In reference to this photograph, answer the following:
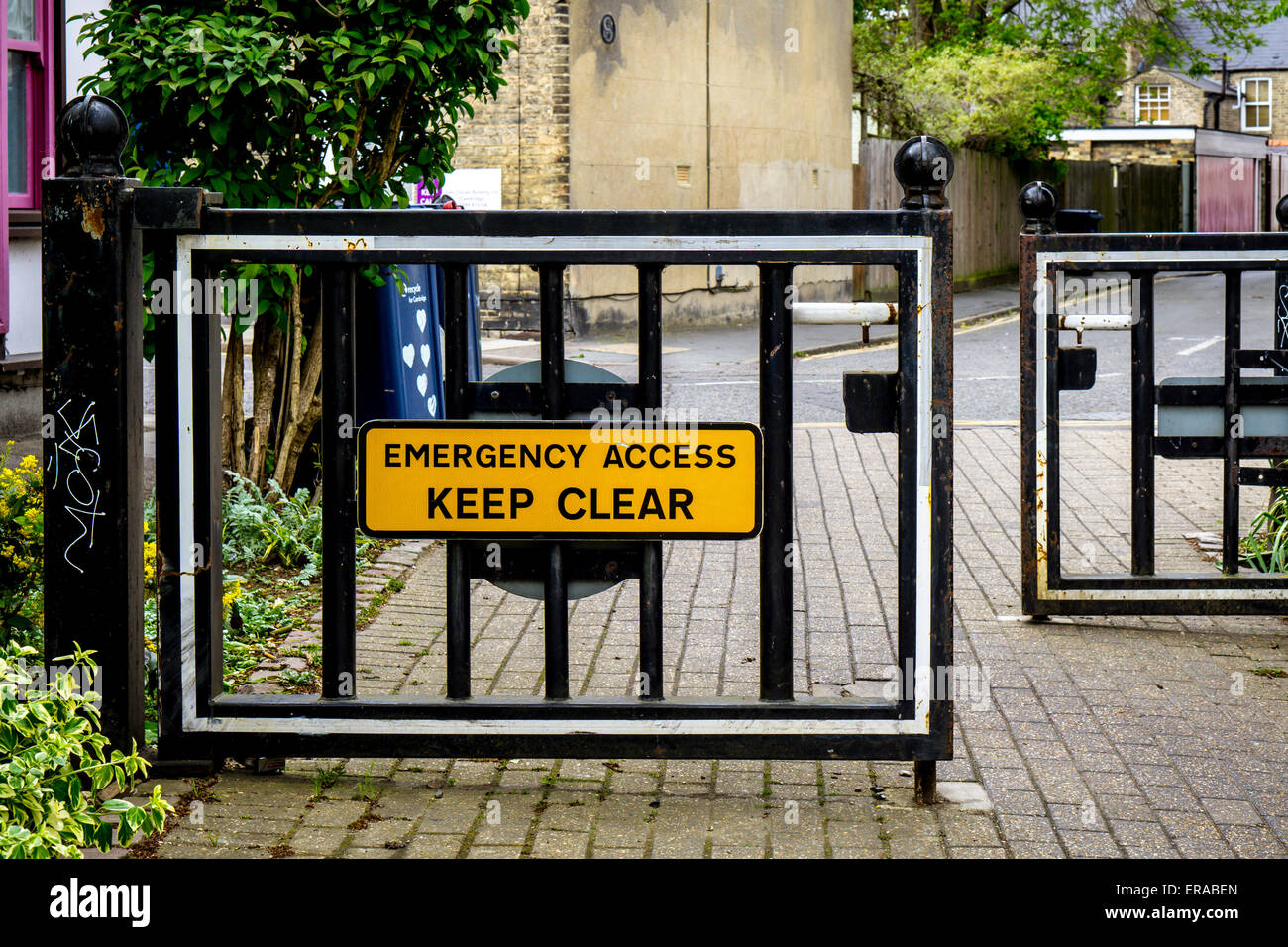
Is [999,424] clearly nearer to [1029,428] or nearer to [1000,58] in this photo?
[1029,428]

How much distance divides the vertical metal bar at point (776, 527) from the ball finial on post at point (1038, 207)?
2.09 metres

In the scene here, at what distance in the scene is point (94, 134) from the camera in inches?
148

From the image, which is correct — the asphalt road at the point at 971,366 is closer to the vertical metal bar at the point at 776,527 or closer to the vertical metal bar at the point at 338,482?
the vertical metal bar at the point at 776,527

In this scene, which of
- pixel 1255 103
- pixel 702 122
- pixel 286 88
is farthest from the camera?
pixel 1255 103

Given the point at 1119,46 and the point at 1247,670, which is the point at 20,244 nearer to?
the point at 1247,670

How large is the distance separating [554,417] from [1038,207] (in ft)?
→ 8.21

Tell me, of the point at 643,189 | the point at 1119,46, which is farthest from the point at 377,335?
the point at 1119,46

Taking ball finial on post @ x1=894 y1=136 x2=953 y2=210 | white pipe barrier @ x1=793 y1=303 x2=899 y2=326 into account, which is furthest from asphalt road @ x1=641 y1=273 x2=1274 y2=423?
ball finial on post @ x1=894 y1=136 x2=953 y2=210

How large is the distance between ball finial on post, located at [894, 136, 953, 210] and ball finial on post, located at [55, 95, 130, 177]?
1892 millimetres

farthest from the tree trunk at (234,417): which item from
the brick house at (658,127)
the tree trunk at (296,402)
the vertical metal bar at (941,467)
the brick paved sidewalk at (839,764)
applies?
the brick house at (658,127)

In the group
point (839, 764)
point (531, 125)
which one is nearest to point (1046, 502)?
point (839, 764)

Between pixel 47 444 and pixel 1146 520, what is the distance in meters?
3.75

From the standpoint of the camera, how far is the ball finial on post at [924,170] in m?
3.79

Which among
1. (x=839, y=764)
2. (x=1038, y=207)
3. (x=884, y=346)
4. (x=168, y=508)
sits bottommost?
(x=839, y=764)
